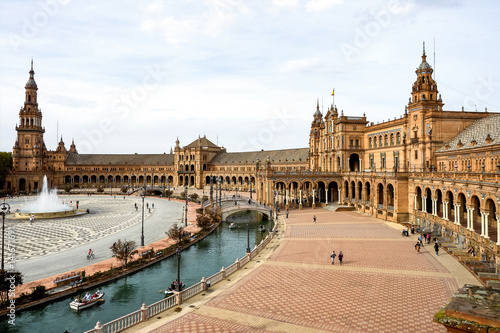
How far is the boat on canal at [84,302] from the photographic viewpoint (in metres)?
24.8

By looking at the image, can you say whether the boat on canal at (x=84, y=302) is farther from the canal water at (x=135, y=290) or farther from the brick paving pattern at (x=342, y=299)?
the brick paving pattern at (x=342, y=299)

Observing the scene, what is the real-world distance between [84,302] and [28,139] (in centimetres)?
11889

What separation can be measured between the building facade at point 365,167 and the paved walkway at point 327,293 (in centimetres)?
711

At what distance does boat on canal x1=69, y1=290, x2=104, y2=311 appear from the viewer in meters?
24.8

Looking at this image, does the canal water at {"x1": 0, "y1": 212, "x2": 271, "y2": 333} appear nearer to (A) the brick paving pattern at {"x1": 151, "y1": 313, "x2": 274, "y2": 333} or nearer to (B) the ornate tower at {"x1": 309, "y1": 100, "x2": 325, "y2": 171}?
(A) the brick paving pattern at {"x1": 151, "y1": 313, "x2": 274, "y2": 333}

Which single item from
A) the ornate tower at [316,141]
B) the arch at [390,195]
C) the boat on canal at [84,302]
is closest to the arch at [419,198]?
the arch at [390,195]

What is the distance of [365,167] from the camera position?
76438 mm

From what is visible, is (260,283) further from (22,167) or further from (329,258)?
(22,167)

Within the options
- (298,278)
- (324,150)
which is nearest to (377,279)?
(298,278)

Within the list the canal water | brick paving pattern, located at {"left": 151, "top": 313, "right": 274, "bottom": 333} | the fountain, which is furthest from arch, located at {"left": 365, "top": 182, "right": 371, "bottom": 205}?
the fountain

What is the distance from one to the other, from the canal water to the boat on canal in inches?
12.5

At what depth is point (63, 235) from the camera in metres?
47.8

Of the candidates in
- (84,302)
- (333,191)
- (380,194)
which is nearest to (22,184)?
(333,191)

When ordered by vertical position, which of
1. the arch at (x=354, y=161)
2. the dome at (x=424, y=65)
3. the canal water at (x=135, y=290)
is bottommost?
the canal water at (x=135, y=290)
